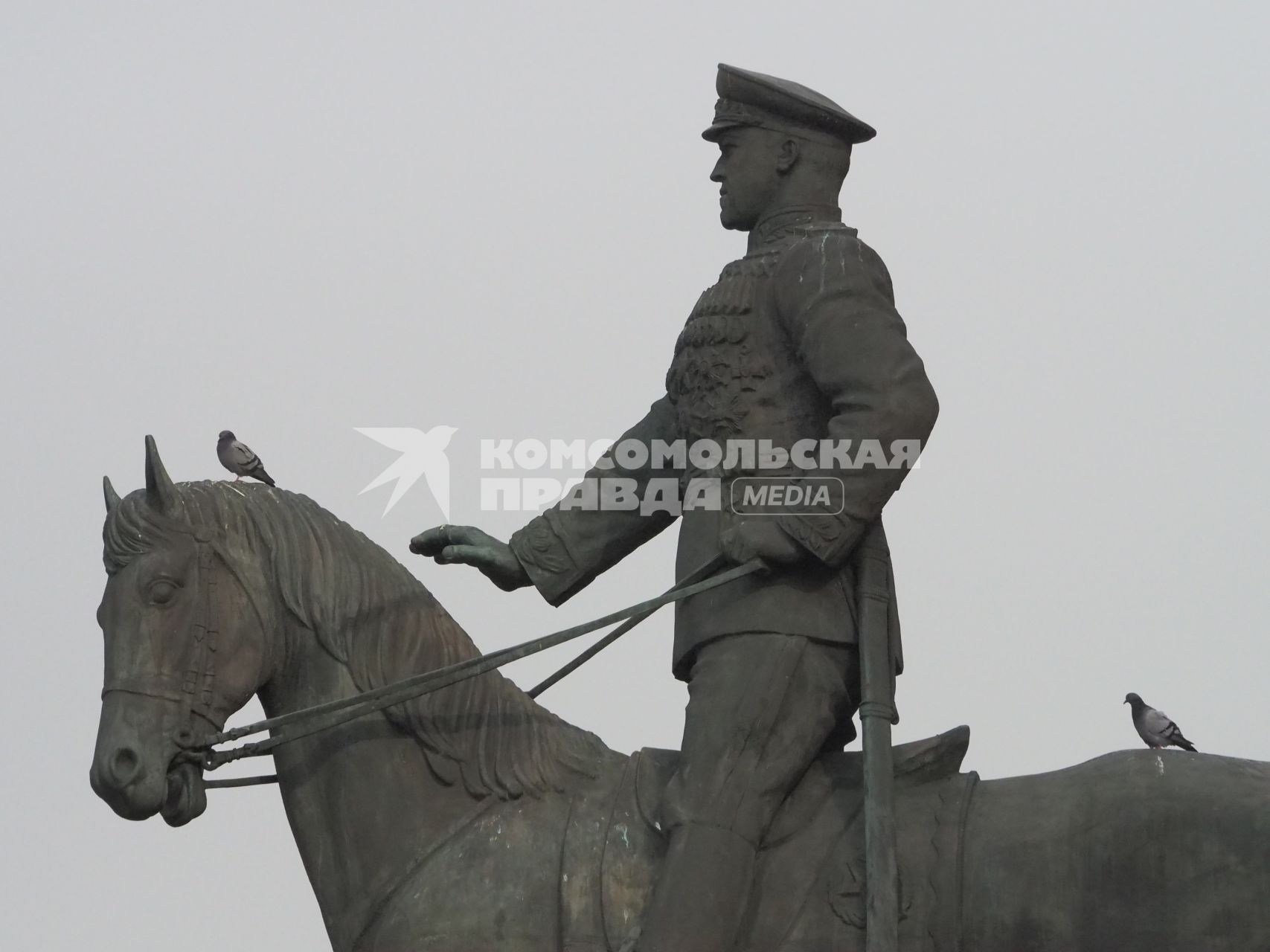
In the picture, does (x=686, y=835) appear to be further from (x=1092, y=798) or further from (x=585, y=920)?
(x=1092, y=798)

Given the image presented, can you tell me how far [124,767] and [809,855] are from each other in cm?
198

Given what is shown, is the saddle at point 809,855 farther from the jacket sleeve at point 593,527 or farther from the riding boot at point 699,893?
the jacket sleeve at point 593,527

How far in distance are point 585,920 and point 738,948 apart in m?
0.45

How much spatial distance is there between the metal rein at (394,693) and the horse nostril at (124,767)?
0.20 metres

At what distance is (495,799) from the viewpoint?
284 inches

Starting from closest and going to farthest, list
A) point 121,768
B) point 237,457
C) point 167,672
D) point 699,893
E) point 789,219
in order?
point 699,893 → point 121,768 → point 167,672 → point 789,219 → point 237,457

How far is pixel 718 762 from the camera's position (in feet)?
22.9

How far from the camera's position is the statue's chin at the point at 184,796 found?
279 inches

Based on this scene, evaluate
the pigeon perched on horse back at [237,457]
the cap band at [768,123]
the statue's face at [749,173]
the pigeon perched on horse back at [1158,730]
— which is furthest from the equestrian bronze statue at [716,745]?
the pigeon perched on horse back at [1158,730]

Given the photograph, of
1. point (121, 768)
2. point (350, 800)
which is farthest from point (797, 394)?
point (121, 768)

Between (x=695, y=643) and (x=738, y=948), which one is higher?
(x=695, y=643)

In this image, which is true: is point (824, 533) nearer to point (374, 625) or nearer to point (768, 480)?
point (768, 480)

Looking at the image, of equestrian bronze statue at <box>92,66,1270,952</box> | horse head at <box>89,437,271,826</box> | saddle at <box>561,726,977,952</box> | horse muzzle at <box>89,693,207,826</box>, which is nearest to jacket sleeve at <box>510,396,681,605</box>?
equestrian bronze statue at <box>92,66,1270,952</box>

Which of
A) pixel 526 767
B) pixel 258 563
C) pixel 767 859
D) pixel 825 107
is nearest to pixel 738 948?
pixel 767 859
